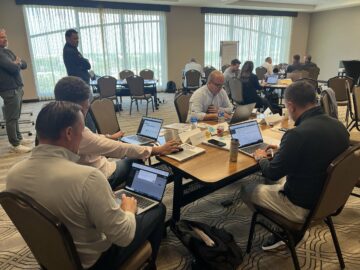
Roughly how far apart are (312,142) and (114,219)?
41.8 inches

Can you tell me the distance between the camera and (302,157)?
143 centimetres

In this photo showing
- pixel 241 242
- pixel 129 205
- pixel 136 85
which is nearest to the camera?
pixel 129 205

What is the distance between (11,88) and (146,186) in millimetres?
3038

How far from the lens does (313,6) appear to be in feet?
33.4

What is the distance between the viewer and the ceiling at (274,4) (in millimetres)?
7863

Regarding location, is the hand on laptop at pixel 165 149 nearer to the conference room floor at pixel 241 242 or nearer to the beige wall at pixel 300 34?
the conference room floor at pixel 241 242

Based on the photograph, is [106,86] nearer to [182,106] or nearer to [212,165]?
[182,106]

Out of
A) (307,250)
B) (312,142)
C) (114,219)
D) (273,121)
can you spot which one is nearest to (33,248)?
(114,219)

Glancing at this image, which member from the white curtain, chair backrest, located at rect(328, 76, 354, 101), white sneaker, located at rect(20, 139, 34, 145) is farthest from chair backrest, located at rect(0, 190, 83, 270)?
the white curtain

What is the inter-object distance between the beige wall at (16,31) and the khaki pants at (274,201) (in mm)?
7418

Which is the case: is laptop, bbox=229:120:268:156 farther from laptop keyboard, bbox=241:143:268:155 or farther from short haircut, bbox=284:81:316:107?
short haircut, bbox=284:81:316:107

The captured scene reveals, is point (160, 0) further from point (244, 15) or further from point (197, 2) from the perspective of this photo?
point (244, 15)

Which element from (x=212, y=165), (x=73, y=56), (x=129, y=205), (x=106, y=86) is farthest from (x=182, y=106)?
(x=106, y=86)

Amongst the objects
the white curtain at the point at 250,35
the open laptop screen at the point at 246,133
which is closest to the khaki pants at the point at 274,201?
the open laptop screen at the point at 246,133
